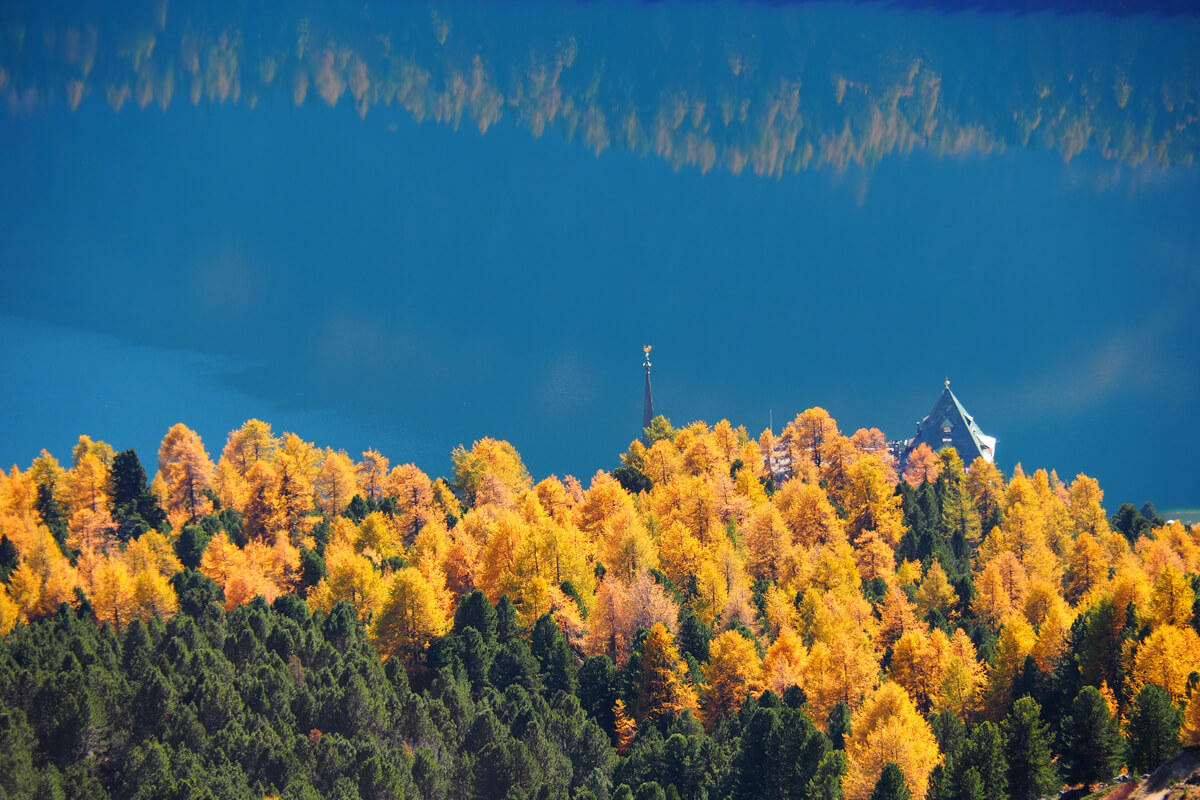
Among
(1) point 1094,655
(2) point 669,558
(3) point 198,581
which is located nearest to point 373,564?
(3) point 198,581

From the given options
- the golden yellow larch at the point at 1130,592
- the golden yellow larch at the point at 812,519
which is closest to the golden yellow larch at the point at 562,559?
the golden yellow larch at the point at 812,519

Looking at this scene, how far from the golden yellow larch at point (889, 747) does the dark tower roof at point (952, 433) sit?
10980 centimetres

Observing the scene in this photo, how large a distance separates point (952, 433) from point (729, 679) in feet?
368

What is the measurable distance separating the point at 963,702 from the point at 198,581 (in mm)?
48315

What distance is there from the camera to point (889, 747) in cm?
7188

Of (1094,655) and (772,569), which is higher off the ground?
(772,569)

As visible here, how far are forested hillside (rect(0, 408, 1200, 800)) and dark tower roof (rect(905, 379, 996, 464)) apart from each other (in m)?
55.7

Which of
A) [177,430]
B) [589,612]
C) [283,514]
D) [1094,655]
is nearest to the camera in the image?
[1094,655]

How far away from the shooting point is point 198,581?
308ft

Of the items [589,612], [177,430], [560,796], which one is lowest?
[560,796]

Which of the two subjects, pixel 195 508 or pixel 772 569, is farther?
pixel 195 508

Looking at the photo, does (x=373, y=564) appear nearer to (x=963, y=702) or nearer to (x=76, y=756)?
(x=76, y=756)

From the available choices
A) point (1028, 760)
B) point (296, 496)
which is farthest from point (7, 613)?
point (1028, 760)

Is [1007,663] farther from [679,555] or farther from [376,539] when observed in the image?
[376,539]
